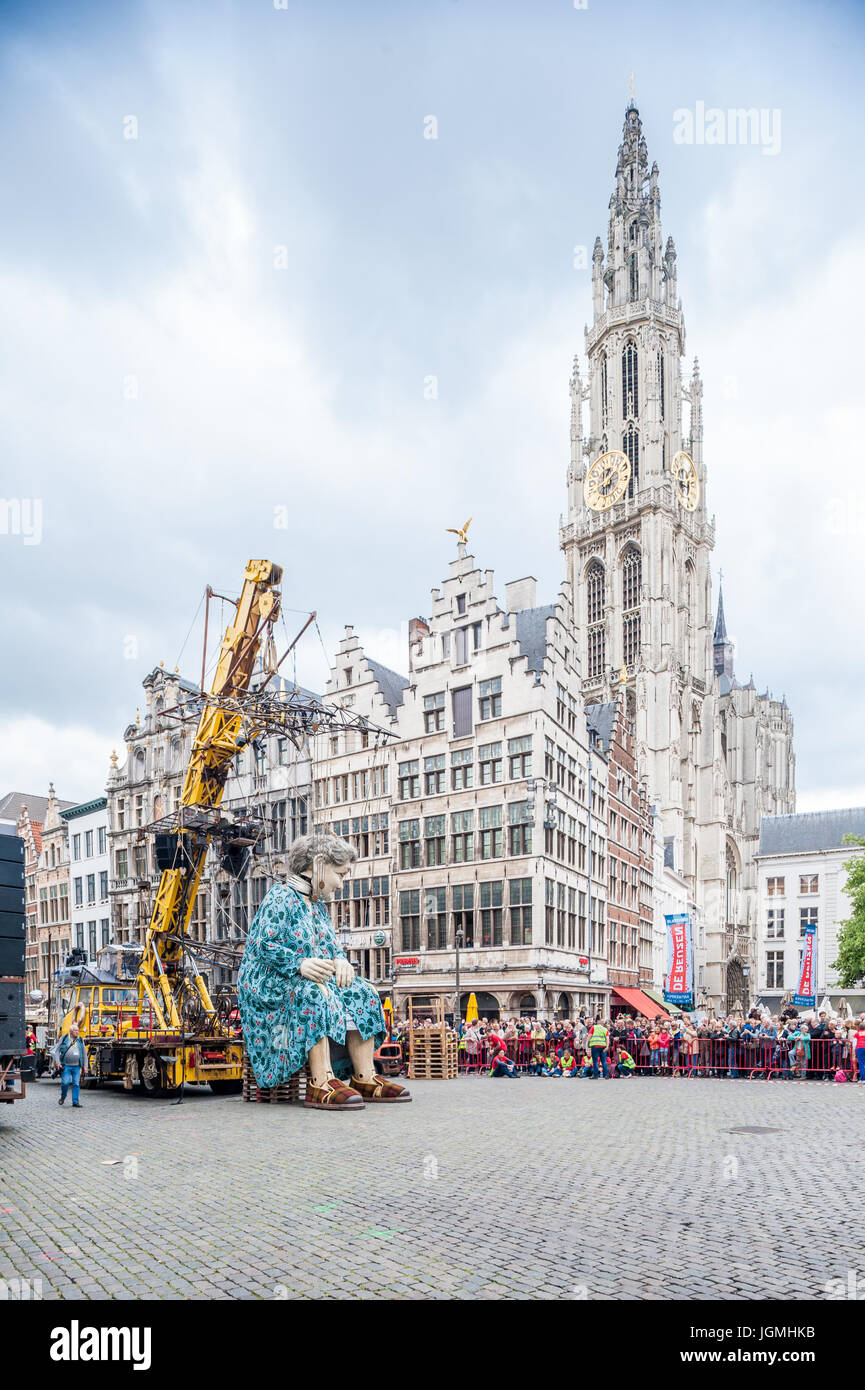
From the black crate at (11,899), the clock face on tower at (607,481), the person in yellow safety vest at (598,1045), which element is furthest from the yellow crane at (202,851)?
the clock face on tower at (607,481)

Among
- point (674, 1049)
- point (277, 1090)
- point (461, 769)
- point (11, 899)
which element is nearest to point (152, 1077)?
point (277, 1090)

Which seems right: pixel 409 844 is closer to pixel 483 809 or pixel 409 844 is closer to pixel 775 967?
pixel 483 809

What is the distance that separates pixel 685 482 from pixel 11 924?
313 feet

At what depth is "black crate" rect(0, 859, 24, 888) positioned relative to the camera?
1495 centimetres

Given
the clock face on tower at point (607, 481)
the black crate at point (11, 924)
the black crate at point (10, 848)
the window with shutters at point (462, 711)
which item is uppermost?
the clock face on tower at point (607, 481)

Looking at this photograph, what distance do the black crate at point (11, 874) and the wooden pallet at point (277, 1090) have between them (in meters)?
5.73

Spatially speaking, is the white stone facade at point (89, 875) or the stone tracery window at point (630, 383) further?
the stone tracery window at point (630, 383)

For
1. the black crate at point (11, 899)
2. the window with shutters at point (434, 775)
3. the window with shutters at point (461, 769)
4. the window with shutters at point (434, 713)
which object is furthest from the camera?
the window with shutters at point (434, 713)

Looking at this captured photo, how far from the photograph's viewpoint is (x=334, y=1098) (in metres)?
17.2

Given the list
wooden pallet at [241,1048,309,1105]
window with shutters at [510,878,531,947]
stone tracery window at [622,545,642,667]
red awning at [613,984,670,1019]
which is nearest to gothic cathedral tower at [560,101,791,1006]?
stone tracery window at [622,545,642,667]

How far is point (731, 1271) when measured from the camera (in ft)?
23.9

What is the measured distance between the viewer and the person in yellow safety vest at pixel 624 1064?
90.1 ft

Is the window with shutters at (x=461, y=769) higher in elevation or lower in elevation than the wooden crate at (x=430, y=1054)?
higher

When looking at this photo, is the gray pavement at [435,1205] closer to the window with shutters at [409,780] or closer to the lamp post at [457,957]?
the lamp post at [457,957]
